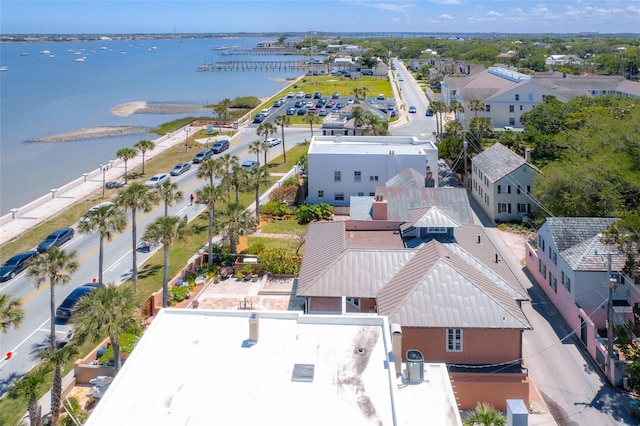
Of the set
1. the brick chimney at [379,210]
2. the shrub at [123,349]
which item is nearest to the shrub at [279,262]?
the brick chimney at [379,210]

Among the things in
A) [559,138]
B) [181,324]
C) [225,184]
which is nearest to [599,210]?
[559,138]

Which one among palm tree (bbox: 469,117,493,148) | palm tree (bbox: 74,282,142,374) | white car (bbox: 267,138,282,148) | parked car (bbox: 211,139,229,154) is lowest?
palm tree (bbox: 74,282,142,374)

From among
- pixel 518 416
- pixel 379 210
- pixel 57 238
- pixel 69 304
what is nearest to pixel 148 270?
pixel 69 304

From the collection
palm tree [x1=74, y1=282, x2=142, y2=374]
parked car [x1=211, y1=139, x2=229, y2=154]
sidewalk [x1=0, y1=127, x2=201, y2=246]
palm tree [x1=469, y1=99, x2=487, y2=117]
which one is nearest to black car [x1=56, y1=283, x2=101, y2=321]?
palm tree [x1=74, y1=282, x2=142, y2=374]

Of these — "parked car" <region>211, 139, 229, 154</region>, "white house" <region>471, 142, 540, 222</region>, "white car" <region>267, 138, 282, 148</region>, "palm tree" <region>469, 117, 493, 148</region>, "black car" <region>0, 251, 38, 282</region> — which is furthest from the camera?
"white car" <region>267, 138, 282, 148</region>

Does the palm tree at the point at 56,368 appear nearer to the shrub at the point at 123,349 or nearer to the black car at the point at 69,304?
the shrub at the point at 123,349

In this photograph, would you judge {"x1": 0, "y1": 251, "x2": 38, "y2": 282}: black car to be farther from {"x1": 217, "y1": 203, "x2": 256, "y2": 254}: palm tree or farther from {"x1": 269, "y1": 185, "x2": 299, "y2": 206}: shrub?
{"x1": 269, "y1": 185, "x2": 299, "y2": 206}: shrub
